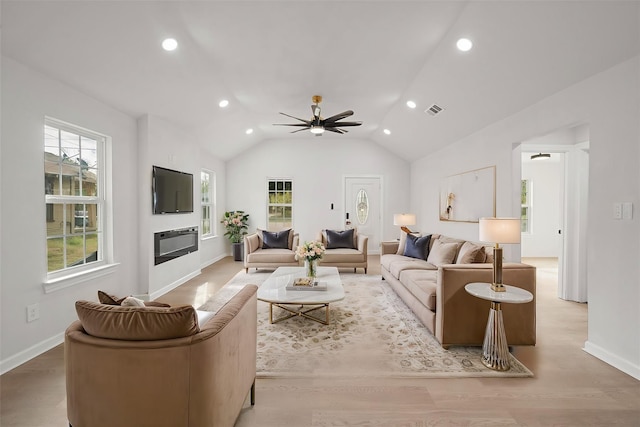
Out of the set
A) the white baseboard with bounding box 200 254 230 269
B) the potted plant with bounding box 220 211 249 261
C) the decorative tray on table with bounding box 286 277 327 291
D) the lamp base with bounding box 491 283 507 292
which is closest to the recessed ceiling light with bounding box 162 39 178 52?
the decorative tray on table with bounding box 286 277 327 291

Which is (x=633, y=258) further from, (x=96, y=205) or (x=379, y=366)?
(x=96, y=205)

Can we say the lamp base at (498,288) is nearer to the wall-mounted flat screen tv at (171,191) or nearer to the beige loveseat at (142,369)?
the beige loveseat at (142,369)

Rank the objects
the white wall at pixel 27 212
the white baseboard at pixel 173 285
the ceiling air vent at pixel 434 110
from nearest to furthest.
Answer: the white wall at pixel 27 212 < the white baseboard at pixel 173 285 < the ceiling air vent at pixel 434 110

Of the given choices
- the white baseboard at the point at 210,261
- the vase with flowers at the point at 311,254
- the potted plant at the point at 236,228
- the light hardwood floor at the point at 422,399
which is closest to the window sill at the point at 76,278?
the light hardwood floor at the point at 422,399

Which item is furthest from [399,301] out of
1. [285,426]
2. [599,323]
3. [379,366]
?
[285,426]

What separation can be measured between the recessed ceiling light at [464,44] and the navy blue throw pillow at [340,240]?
12.5ft

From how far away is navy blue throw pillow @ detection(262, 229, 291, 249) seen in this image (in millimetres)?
6070

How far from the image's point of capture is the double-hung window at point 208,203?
6.75 meters

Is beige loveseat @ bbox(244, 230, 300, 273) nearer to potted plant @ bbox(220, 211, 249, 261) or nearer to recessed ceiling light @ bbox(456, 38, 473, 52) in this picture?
potted plant @ bbox(220, 211, 249, 261)

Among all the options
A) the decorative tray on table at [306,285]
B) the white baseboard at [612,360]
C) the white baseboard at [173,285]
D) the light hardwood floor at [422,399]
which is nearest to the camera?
the light hardwood floor at [422,399]

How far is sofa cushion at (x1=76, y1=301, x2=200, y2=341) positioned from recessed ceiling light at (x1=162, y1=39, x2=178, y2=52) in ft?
9.09

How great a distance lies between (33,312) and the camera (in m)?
2.60

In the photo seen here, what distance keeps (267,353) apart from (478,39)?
3444 mm

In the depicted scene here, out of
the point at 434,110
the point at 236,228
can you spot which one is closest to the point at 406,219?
the point at 434,110
